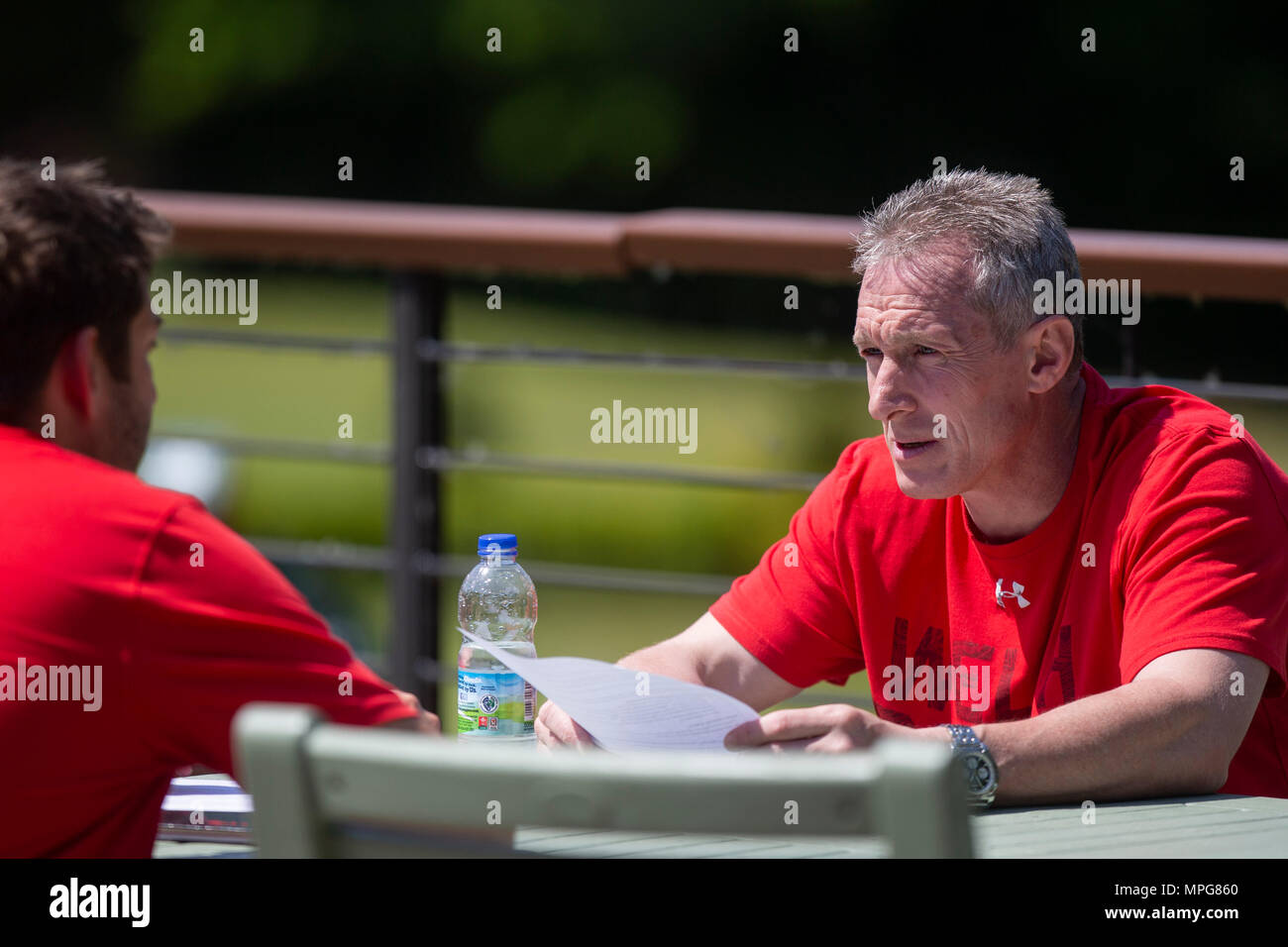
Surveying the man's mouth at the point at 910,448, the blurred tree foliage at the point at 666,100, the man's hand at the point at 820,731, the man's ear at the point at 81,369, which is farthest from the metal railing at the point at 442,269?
the blurred tree foliage at the point at 666,100

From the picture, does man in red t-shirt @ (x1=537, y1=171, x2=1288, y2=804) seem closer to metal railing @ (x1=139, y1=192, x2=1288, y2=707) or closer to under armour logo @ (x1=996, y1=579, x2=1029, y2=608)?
under armour logo @ (x1=996, y1=579, x2=1029, y2=608)

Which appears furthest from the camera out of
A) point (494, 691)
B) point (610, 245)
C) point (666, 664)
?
point (610, 245)

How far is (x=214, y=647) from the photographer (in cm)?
124

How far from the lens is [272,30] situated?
1523cm

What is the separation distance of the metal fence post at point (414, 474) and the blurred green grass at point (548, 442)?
89 millimetres

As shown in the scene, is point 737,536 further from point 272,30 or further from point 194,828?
point 272,30

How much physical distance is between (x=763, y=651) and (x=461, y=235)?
4.14 ft

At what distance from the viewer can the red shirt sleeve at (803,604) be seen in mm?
2045

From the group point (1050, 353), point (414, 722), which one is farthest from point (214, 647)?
point (1050, 353)

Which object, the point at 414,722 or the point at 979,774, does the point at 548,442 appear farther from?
the point at 414,722

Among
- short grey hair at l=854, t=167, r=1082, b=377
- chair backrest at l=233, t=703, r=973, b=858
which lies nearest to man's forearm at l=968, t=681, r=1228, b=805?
short grey hair at l=854, t=167, r=1082, b=377

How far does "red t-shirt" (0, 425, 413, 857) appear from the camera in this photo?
4.04ft

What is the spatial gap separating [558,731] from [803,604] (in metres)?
0.43
